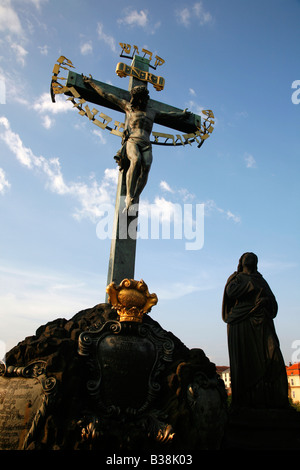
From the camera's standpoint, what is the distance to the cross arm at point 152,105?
7578 millimetres

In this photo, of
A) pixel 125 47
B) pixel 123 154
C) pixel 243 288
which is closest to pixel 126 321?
pixel 243 288

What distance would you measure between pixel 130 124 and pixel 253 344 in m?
5.07

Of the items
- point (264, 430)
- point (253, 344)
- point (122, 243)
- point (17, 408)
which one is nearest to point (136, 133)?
point (122, 243)

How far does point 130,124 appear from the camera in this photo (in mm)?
7336

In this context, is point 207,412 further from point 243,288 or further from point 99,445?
point 243,288

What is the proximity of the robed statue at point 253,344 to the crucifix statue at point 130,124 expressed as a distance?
6.79 feet

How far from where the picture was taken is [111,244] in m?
6.57

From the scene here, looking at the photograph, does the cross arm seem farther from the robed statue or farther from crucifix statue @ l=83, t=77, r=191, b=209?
the robed statue

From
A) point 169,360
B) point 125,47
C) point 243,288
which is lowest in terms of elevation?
point 169,360

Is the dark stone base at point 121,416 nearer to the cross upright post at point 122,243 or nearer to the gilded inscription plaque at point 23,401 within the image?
the gilded inscription plaque at point 23,401

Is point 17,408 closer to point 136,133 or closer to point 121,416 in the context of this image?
point 121,416

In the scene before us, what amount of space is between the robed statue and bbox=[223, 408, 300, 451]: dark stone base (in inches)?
9.7

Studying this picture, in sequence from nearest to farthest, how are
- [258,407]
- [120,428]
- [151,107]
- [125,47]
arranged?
[120,428]
[258,407]
[151,107]
[125,47]

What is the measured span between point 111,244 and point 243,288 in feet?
8.66
